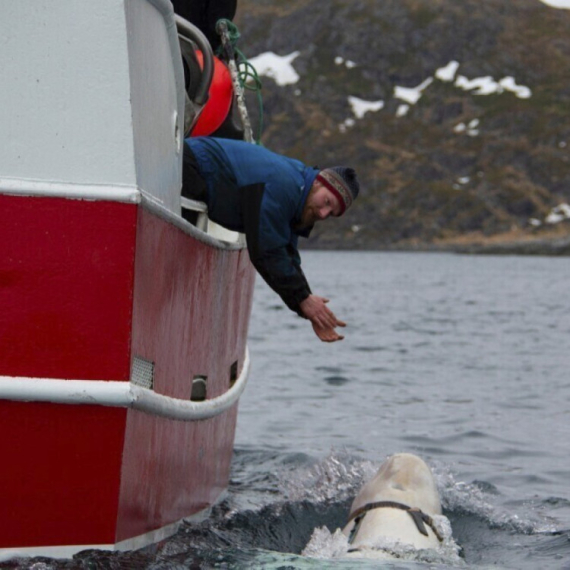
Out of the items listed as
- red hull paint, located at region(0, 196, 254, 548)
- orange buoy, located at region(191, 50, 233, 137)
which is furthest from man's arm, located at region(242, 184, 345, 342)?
orange buoy, located at region(191, 50, 233, 137)

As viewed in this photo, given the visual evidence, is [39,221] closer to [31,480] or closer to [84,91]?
[84,91]

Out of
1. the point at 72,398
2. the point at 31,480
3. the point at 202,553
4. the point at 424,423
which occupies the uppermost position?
the point at 72,398

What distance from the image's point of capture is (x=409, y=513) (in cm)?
646

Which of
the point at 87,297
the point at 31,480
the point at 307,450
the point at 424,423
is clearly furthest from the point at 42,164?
the point at 424,423

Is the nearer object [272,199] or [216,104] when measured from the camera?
[272,199]

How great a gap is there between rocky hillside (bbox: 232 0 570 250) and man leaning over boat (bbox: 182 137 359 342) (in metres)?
118

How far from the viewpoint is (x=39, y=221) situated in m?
4.15

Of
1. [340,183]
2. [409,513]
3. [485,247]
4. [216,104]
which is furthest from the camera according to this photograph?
[485,247]

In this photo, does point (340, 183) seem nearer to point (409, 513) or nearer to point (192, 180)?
point (192, 180)

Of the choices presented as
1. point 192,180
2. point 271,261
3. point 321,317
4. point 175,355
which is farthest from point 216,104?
point 175,355

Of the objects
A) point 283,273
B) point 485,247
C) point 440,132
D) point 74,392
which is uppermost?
point 440,132

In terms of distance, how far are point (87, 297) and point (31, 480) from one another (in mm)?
762

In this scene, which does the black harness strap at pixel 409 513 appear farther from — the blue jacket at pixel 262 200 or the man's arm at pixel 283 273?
the blue jacket at pixel 262 200

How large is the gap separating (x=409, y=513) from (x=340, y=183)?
2102mm
